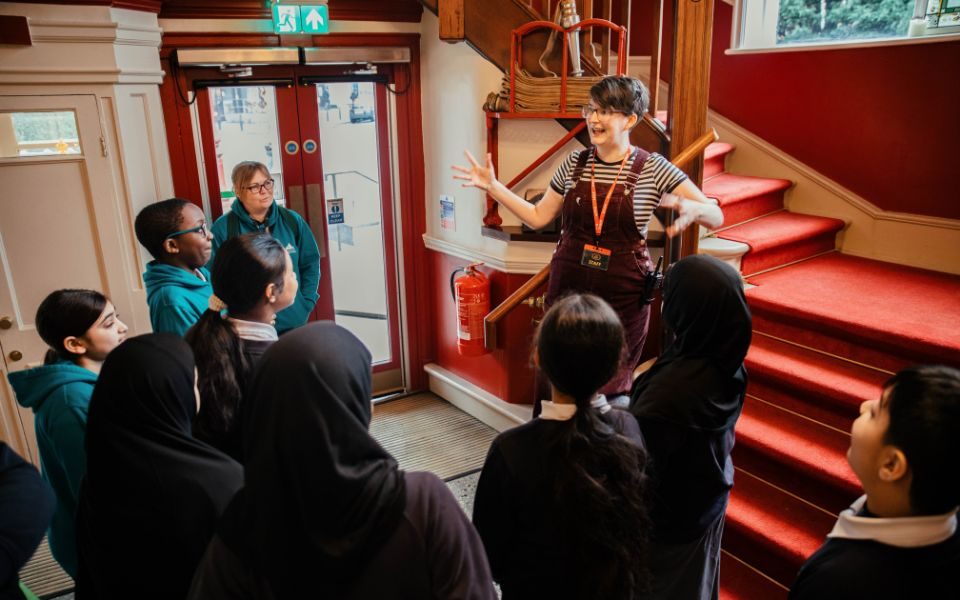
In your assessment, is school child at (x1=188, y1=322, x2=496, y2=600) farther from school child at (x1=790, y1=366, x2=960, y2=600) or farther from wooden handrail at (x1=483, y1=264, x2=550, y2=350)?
wooden handrail at (x1=483, y1=264, x2=550, y2=350)

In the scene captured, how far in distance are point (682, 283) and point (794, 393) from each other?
1494mm

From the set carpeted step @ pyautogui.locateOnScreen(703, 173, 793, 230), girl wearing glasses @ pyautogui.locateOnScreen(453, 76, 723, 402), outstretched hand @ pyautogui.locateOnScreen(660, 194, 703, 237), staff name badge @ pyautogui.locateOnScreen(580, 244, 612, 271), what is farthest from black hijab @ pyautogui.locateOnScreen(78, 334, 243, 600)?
carpeted step @ pyautogui.locateOnScreen(703, 173, 793, 230)

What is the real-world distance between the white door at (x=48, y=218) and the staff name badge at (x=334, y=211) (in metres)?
1.25

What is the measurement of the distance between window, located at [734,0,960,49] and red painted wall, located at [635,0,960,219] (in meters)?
0.17

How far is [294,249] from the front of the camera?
342 cm

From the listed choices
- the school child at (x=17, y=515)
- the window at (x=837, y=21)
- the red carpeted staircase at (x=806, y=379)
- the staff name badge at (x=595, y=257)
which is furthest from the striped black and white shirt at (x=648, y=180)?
the window at (x=837, y=21)

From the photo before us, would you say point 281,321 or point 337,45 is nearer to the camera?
point 281,321

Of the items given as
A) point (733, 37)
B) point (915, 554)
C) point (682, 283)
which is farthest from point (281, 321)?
point (733, 37)

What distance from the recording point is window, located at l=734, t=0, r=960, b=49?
144 inches

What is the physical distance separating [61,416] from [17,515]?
425 millimetres

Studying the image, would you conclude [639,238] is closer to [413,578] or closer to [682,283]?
[682,283]

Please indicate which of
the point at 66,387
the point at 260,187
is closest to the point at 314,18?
the point at 260,187

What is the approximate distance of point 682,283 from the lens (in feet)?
5.66

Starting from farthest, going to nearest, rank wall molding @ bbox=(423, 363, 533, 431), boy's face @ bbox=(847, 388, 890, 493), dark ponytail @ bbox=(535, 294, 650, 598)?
1. wall molding @ bbox=(423, 363, 533, 431)
2. dark ponytail @ bbox=(535, 294, 650, 598)
3. boy's face @ bbox=(847, 388, 890, 493)
